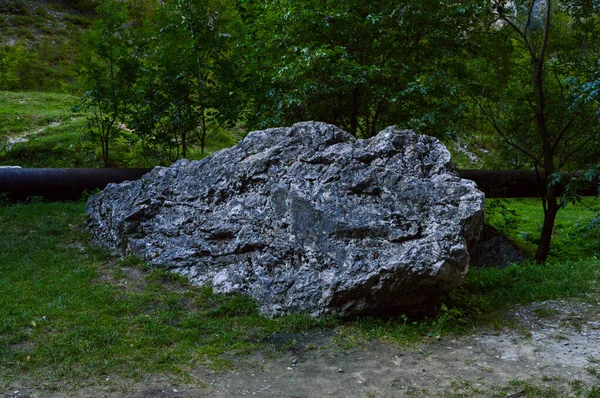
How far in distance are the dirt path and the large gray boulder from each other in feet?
2.21

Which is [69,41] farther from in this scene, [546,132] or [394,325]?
[394,325]

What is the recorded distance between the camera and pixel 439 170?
6.77 m

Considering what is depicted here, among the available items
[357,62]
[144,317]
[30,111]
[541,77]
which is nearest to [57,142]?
[30,111]

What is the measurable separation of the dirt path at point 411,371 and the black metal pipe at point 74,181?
267 inches

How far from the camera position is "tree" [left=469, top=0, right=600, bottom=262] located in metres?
10.6

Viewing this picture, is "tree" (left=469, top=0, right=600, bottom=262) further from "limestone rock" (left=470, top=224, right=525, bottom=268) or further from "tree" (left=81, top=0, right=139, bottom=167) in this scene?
"tree" (left=81, top=0, right=139, bottom=167)

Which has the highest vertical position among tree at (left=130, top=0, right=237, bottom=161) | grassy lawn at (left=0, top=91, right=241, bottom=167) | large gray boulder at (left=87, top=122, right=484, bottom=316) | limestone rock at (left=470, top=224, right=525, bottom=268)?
tree at (left=130, top=0, right=237, bottom=161)

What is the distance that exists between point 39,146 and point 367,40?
9.83m

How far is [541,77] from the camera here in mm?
10891

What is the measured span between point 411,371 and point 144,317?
293 cm

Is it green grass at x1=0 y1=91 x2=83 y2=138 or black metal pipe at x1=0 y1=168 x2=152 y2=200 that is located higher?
green grass at x1=0 y1=91 x2=83 y2=138

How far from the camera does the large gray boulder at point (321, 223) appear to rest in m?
5.97

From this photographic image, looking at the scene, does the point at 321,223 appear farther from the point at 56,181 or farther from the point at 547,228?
the point at 56,181

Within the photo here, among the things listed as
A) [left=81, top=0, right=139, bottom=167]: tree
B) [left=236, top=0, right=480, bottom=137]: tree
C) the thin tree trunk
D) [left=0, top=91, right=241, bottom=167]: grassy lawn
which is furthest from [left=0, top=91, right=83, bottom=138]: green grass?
the thin tree trunk
